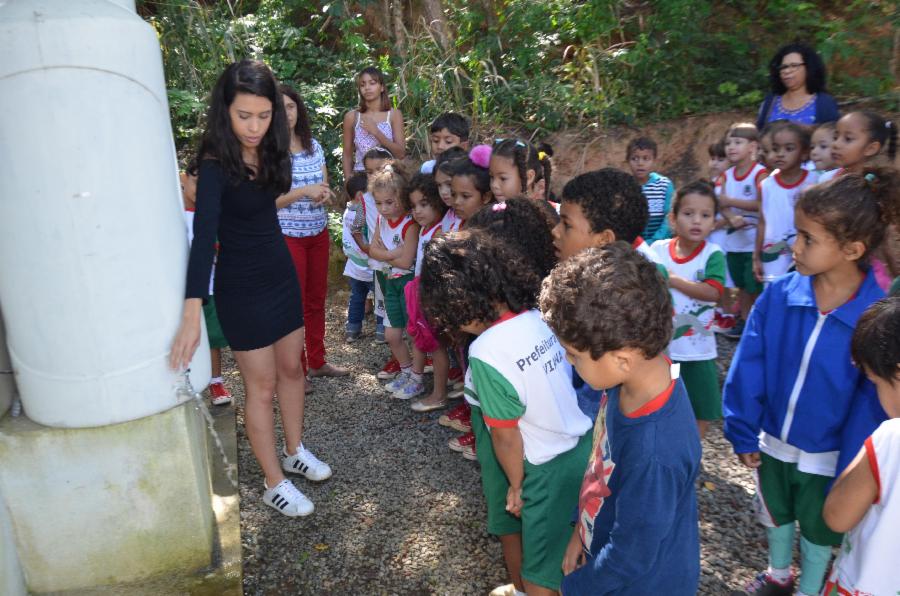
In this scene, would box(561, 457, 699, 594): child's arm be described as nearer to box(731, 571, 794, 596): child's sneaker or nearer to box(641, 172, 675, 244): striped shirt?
box(731, 571, 794, 596): child's sneaker

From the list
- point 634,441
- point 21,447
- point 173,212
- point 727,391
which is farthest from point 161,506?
point 727,391

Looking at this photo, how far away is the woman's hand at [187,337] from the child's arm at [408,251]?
5.77ft

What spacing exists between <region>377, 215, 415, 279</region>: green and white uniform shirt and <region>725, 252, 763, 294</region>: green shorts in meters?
2.21

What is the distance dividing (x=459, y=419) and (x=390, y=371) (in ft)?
3.02

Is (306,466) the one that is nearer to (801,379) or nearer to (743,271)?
(801,379)

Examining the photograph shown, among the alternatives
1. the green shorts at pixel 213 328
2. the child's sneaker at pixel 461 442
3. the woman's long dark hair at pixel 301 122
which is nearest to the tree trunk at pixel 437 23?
the woman's long dark hair at pixel 301 122

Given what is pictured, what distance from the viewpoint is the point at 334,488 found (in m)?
3.35

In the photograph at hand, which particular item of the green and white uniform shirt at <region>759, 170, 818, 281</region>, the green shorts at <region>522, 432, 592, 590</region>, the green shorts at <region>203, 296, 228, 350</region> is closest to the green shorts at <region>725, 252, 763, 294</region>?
the green and white uniform shirt at <region>759, 170, 818, 281</region>

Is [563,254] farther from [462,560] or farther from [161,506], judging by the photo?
[161,506]

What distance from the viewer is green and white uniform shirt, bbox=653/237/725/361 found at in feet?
10.2

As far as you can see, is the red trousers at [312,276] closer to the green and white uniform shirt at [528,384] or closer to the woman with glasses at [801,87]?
the green and white uniform shirt at [528,384]

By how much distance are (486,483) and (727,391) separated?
890mm

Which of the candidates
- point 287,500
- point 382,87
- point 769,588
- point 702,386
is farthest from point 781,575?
point 382,87

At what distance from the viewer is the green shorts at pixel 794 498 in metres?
2.25
